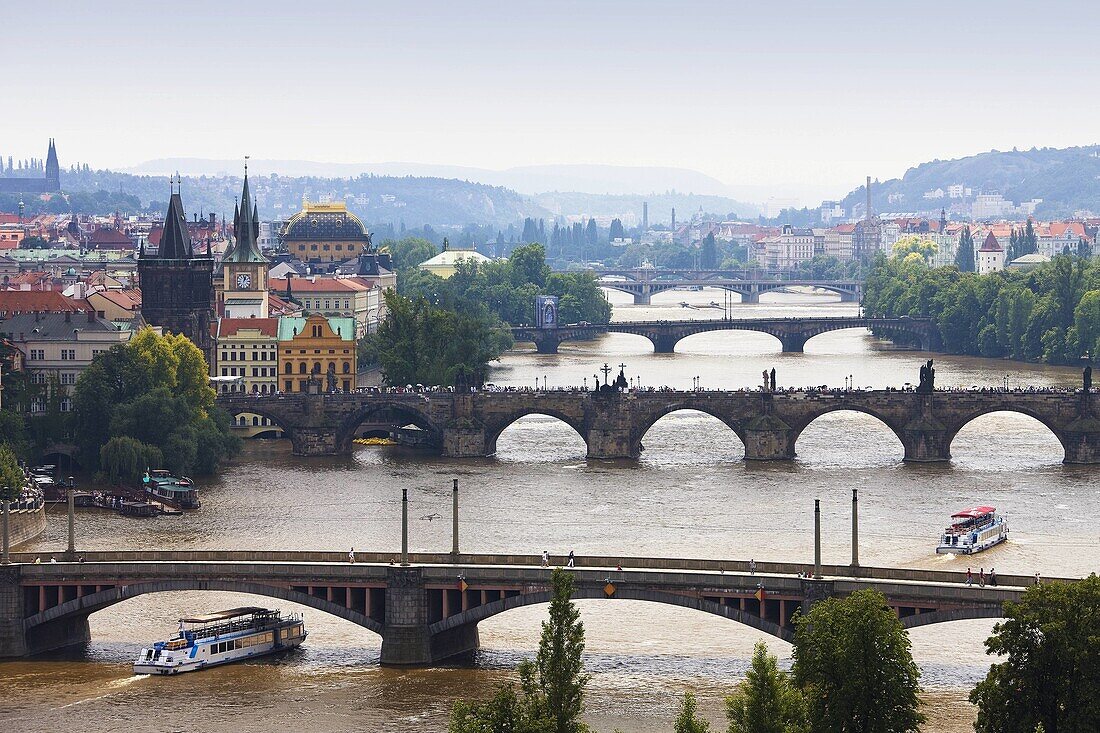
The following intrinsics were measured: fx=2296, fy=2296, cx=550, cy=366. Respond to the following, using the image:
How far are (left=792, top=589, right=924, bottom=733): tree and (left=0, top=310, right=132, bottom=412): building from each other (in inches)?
2113

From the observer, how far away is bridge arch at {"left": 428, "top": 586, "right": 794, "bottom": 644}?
53156 mm

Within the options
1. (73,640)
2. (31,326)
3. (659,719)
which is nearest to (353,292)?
(31,326)

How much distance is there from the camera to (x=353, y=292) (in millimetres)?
140000

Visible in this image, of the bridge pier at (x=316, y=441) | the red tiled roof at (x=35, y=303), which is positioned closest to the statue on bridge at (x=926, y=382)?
the bridge pier at (x=316, y=441)

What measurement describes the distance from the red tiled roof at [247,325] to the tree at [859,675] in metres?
64.8

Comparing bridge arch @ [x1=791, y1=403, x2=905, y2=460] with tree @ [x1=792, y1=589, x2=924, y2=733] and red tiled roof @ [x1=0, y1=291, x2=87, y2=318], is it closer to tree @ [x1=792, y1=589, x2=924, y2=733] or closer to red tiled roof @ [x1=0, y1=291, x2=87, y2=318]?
red tiled roof @ [x1=0, y1=291, x2=87, y2=318]

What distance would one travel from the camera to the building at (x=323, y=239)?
183 metres

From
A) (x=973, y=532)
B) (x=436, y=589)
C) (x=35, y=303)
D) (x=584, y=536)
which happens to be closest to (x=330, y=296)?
(x=35, y=303)

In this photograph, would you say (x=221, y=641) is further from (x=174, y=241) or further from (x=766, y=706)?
(x=174, y=241)

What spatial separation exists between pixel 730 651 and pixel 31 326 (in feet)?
158

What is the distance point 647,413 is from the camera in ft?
310

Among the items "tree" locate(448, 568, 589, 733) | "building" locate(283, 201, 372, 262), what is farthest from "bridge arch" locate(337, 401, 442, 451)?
"building" locate(283, 201, 372, 262)

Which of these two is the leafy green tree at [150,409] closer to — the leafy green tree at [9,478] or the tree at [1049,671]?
the leafy green tree at [9,478]

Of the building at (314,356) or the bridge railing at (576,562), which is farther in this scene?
the building at (314,356)
